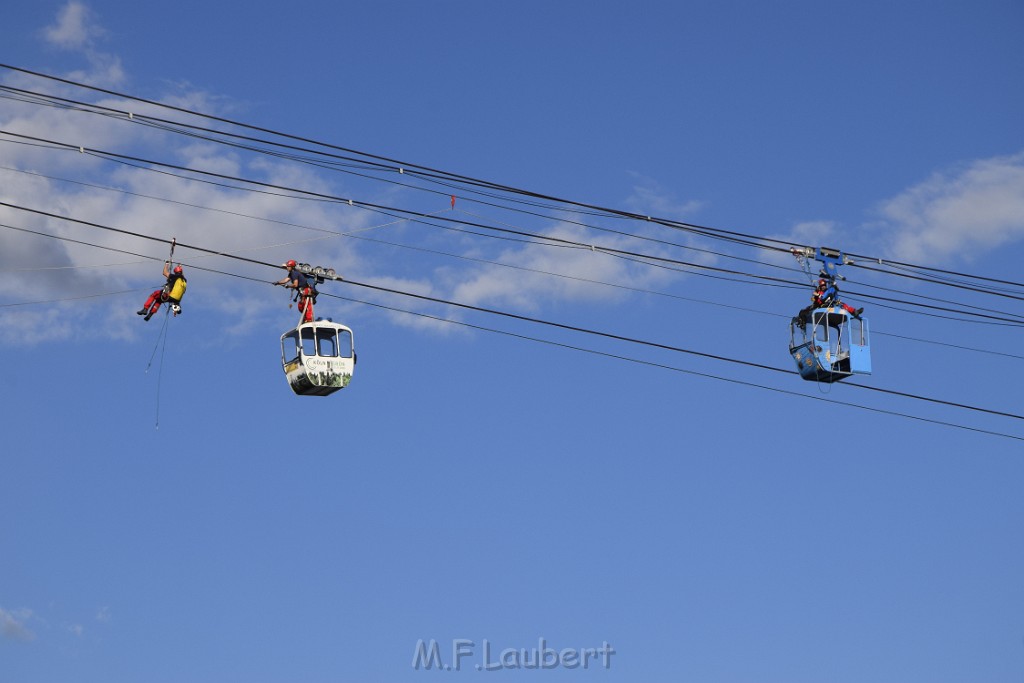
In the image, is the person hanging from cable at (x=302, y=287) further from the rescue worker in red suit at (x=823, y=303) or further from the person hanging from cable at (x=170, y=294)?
the rescue worker in red suit at (x=823, y=303)

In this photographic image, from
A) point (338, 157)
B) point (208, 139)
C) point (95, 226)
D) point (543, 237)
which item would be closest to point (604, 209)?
point (543, 237)

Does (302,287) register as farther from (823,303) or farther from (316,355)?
(823,303)

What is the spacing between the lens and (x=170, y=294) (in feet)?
124

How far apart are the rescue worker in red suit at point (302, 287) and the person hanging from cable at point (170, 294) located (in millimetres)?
2190

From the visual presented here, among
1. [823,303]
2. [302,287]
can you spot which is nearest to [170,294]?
[302,287]

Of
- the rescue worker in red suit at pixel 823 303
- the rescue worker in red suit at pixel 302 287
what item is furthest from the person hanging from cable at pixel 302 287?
the rescue worker in red suit at pixel 823 303

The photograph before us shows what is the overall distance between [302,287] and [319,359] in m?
1.75

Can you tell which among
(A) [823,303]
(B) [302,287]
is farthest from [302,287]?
(A) [823,303]

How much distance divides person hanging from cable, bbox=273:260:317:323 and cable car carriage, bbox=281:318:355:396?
313 mm

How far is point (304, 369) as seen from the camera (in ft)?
127

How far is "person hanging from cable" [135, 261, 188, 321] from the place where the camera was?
123 ft

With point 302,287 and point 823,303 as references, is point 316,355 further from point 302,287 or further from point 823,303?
point 823,303

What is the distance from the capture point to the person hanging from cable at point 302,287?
38.1 metres

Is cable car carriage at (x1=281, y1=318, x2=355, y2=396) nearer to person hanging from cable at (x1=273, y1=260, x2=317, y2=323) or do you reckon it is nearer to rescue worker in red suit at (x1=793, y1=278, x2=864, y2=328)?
person hanging from cable at (x1=273, y1=260, x2=317, y2=323)
